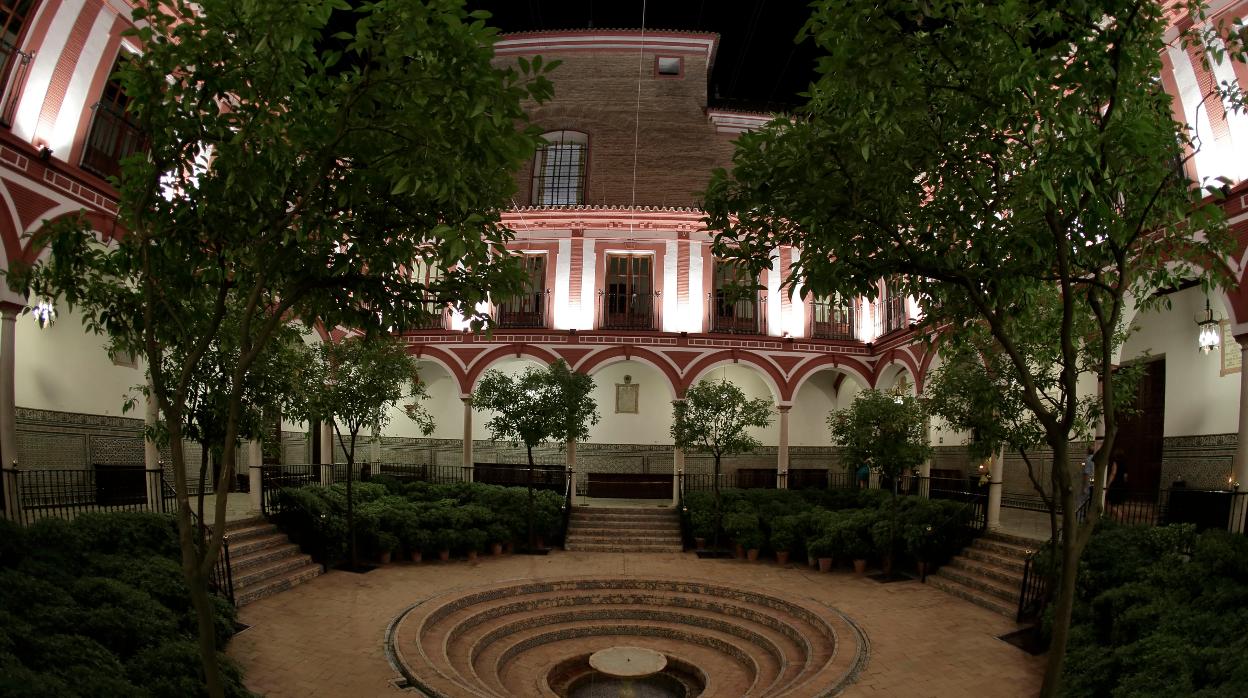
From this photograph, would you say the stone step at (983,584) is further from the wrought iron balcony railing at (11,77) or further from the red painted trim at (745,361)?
the wrought iron balcony railing at (11,77)

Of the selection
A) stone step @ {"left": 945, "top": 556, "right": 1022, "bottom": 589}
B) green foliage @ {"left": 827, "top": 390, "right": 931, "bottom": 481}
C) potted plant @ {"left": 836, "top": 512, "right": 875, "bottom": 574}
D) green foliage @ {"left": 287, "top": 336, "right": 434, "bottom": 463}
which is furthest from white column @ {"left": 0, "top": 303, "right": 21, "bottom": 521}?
stone step @ {"left": 945, "top": 556, "right": 1022, "bottom": 589}

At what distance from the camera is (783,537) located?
14.5 m

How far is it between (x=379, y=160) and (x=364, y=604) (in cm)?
836

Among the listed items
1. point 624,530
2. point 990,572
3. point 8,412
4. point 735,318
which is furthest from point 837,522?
point 8,412

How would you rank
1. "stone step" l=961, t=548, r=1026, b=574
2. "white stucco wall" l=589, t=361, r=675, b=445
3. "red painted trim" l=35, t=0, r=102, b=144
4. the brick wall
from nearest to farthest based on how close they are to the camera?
"red painted trim" l=35, t=0, r=102, b=144
"stone step" l=961, t=548, r=1026, b=574
"white stucco wall" l=589, t=361, r=675, b=445
the brick wall

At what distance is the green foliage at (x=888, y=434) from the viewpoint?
44.3 feet

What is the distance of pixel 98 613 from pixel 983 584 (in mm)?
11338

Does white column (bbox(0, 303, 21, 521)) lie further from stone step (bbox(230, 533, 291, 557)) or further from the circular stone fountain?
the circular stone fountain

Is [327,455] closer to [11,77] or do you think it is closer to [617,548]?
[617,548]

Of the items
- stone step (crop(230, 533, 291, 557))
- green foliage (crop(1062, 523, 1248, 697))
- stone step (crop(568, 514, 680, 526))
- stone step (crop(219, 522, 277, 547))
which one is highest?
green foliage (crop(1062, 523, 1248, 697))

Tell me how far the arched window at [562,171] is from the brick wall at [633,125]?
259 millimetres

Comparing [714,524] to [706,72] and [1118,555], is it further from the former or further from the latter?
[706,72]

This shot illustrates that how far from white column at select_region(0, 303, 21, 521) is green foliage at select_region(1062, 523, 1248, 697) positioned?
1210 centimetres

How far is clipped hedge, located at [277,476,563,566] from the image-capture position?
1303 centimetres
